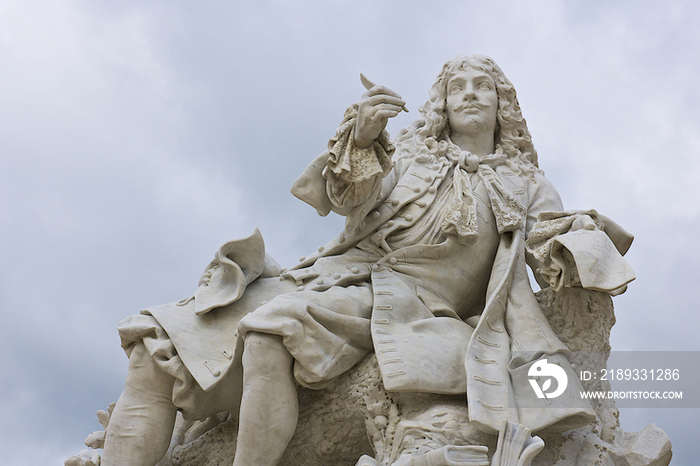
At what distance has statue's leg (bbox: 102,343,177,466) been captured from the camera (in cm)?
459

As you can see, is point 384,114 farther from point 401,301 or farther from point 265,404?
point 265,404

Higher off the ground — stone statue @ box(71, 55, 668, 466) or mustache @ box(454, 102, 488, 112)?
mustache @ box(454, 102, 488, 112)

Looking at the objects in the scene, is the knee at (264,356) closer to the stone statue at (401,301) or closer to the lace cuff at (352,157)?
the stone statue at (401,301)

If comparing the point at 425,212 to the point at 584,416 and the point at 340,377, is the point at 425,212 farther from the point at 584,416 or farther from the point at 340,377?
the point at 584,416

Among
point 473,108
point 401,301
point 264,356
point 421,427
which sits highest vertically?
point 473,108

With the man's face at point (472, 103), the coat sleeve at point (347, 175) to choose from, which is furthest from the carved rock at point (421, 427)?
the man's face at point (472, 103)

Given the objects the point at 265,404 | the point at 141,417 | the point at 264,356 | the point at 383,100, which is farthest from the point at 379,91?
the point at 141,417

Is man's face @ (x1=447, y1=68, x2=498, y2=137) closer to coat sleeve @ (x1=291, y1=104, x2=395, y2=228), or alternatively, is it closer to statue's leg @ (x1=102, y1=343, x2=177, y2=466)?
coat sleeve @ (x1=291, y1=104, x2=395, y2=228)

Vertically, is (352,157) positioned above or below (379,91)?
below

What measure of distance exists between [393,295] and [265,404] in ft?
3.12

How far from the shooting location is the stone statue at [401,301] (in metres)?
4.34

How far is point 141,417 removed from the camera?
15.3 ft

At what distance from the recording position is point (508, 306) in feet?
16.3

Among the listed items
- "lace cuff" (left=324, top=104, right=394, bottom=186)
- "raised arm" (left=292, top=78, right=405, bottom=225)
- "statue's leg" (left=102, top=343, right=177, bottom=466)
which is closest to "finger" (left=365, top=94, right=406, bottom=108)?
"raised arm" (left=292, top=78, right=405, bottom=225)
